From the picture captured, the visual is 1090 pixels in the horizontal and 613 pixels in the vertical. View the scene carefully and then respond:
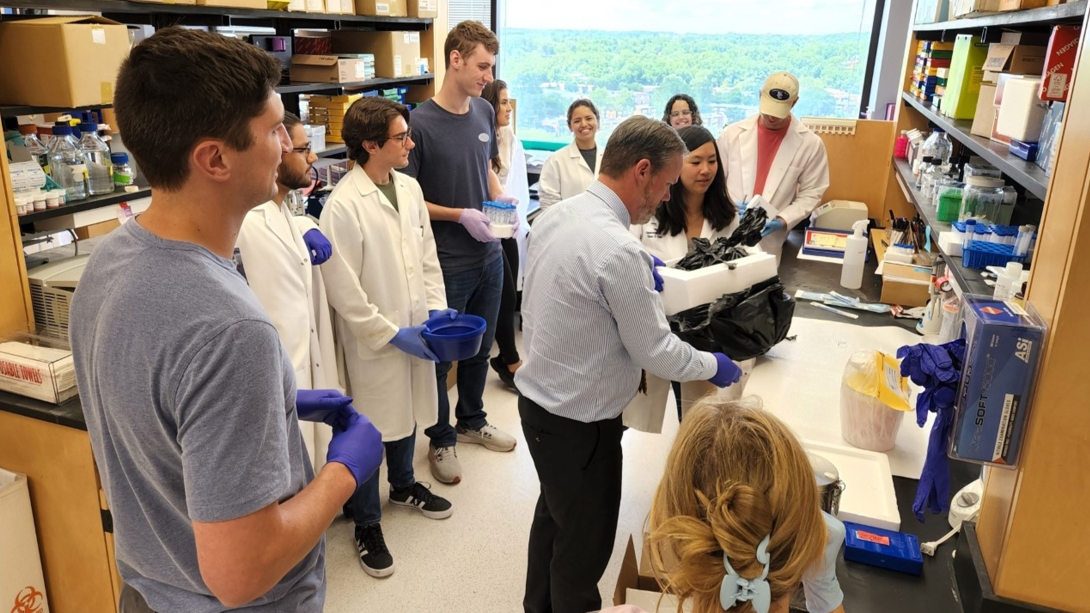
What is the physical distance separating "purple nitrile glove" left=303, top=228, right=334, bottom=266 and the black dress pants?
800 millimetres

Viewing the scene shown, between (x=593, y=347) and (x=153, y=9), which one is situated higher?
(x=153, y=9)

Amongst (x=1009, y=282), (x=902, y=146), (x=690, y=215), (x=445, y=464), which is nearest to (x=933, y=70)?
(x=902, y=146)

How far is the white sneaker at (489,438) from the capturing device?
11.8 feet

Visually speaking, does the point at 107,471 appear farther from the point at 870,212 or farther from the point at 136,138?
the point at 870,212

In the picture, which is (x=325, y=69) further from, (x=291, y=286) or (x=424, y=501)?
(x=424, y=501)

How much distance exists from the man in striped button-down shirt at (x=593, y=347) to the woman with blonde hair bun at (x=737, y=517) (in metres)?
0.76

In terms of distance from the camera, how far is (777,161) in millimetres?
3625

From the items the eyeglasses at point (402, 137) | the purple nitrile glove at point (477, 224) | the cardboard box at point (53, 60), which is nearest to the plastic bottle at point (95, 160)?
the cardboard box at point (53, 60)

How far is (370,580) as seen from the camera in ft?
8.96

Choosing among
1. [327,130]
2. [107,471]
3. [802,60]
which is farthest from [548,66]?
[107,471]

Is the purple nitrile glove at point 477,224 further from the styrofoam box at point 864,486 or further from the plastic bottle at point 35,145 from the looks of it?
the styrofoam box at point 864,486

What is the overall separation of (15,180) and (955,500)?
2.57 meters

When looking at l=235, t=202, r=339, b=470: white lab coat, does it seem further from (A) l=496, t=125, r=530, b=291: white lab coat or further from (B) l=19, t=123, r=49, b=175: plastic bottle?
(A) l=496, t=125, r=530, b=291: white lab coat

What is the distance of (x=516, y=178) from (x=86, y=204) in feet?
7.94
